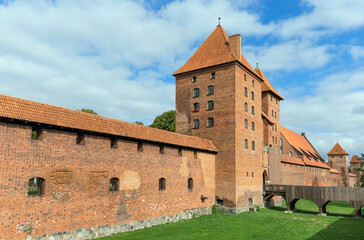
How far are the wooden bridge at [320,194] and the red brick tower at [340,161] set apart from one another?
1842 inches

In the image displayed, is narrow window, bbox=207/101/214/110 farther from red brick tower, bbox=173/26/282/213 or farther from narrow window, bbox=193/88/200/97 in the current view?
narrow window, bbox=193/88/200/97

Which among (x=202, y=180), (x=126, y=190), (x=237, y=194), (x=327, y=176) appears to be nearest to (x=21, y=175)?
(x=126, y=190)

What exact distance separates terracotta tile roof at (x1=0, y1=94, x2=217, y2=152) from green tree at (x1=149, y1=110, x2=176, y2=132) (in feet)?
71.3

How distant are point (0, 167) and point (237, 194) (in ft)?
58.7

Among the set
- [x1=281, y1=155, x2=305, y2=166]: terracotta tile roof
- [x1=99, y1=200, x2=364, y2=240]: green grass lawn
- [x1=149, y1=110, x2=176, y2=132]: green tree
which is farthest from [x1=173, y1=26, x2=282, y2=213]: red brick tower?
[x1=149, y1=110, x2=176, y2=132]: green tree

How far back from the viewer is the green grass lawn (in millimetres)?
17203

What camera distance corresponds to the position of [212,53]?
29125 millimetres

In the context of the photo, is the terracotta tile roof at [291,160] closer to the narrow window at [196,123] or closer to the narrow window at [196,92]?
the narrow window at [196,123]

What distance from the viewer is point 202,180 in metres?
24.6

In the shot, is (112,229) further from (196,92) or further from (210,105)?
(196,92)

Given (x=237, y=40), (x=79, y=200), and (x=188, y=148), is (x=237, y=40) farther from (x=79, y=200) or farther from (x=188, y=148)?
(x=79, y=200)

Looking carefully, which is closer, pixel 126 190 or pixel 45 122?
pixel 45 122

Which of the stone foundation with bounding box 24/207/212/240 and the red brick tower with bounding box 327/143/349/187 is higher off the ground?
the red brick tower with bounding box 327/143/349/187

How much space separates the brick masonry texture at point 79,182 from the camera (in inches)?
522
